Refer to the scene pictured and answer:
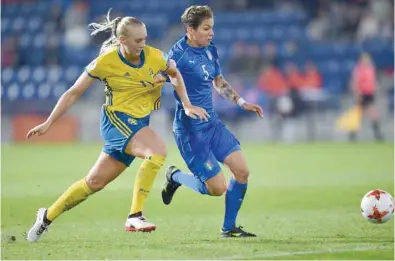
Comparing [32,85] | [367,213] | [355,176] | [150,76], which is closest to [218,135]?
[150,76]

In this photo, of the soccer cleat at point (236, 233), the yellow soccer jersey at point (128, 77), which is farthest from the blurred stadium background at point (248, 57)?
the yellow soccer jersey at point (128, 77)

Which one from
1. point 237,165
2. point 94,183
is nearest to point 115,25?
point 94,183

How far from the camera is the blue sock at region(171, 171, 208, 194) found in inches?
369

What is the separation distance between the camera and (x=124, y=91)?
8844 mm

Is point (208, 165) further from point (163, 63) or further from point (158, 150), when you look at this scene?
point (163, 63)

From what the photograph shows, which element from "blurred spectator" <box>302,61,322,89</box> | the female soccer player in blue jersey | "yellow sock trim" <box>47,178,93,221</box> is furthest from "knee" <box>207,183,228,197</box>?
"blurred spectator" <box>302,61,322,89</box>

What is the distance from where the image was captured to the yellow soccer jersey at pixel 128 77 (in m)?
8.73

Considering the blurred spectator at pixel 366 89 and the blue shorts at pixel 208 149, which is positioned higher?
the blurred spectator at pixel 366 89

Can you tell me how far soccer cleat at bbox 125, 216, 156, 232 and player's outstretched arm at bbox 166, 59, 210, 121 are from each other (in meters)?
1.13

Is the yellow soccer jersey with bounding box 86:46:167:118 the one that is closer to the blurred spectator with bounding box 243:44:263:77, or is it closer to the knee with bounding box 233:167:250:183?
the knee with bounding box 233:167:250:183

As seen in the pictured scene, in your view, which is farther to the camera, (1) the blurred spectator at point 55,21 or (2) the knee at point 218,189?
(1) the blurred spectator at point 55,21

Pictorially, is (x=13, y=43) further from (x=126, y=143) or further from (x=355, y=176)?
(x=126, y=143)

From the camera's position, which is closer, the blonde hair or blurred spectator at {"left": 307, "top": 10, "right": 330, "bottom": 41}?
the blonde hair

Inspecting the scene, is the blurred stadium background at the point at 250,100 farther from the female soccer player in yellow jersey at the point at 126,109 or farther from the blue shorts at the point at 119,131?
the blue shorts at the point at 119,131
